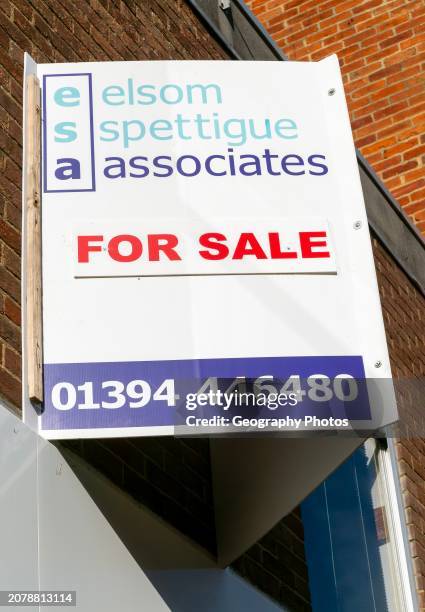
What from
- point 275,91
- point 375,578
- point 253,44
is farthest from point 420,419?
point 275,91

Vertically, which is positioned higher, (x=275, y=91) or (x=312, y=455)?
(x=275, y=91)

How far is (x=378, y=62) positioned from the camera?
36.4ft

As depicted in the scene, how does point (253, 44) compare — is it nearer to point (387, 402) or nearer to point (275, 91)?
point (275, 91)

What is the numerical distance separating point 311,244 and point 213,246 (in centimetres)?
38

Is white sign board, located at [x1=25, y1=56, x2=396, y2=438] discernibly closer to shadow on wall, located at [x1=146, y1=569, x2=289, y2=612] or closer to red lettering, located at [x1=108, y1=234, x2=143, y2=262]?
red lettering, located at [x1=108, y1=234, x2=143, y2=262]

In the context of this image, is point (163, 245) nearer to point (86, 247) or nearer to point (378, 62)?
point (86, 247)

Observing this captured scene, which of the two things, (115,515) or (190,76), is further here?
(190,76)

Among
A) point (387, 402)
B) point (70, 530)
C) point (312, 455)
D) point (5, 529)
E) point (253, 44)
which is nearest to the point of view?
point (5, 529)

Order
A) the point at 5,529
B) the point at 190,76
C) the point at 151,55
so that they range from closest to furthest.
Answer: the point at 5,529 < the point at 190,76 < the point at 151,55

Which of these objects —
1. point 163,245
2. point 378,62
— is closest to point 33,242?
point 163,245

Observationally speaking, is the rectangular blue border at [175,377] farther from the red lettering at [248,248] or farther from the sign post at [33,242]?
the red lettering at [248,248]

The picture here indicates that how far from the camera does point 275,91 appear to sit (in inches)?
209

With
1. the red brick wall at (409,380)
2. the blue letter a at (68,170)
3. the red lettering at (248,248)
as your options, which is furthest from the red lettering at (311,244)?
the red brick wall at (409,380)

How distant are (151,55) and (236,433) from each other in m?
2.80
